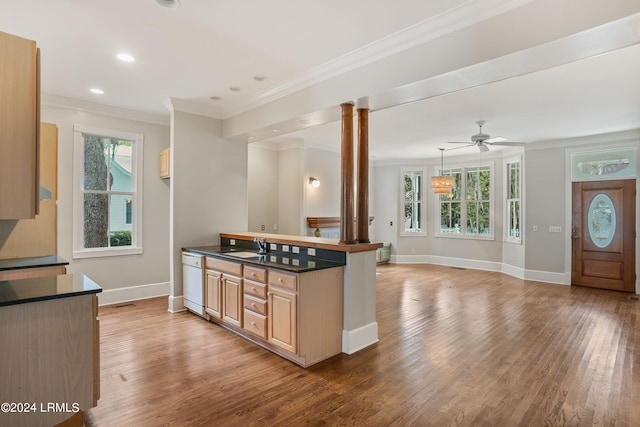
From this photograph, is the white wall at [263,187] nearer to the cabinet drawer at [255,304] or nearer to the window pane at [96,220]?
the window pane at [96,220]

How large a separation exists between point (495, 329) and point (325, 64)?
3586 mm

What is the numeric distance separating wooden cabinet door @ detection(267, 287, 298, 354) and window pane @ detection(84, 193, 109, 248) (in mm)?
3218

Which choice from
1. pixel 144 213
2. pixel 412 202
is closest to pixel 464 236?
pixel 412 202

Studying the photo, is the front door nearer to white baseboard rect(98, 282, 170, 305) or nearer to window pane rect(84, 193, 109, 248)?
white baseboard rect(98, 282, 170, 305)

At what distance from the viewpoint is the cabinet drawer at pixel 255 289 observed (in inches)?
133

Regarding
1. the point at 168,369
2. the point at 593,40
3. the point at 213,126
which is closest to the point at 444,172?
the point at 213,126

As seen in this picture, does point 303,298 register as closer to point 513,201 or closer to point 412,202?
point 513,201

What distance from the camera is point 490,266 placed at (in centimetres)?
821

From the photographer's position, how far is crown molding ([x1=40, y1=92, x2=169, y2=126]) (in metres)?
4.46

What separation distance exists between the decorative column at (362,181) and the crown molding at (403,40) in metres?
0.51

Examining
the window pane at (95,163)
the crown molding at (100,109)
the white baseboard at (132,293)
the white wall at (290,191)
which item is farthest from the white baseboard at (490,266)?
the window pane at (95,163)

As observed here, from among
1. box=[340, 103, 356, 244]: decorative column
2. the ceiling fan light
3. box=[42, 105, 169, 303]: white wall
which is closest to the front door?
the ceiling fan light

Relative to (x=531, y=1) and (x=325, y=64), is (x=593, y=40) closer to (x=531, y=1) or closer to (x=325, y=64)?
(x=531, y=1)

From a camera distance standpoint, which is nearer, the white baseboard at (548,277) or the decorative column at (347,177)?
the decorative column at (347,177)
